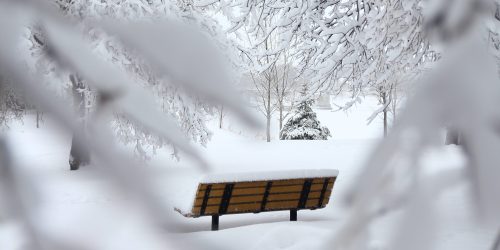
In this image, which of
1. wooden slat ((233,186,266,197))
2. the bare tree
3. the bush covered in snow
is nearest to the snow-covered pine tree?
the bush covered in snow

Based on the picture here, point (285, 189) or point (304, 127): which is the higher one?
point (285, 189)

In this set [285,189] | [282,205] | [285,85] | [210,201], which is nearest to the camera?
[210,201]

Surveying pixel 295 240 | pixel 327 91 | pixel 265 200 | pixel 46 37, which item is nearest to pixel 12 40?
pixel 46 37

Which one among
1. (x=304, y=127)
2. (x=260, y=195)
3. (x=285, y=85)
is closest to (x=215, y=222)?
(x=260, y=195)

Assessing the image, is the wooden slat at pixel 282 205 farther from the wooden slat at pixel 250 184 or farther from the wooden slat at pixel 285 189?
the wooden slat at pixel 250 184

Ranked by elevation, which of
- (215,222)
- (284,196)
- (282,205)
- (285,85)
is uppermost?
(285,85)

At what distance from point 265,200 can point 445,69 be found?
17.4ft

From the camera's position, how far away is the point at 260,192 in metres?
5.54

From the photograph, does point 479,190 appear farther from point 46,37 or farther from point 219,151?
point 219,151

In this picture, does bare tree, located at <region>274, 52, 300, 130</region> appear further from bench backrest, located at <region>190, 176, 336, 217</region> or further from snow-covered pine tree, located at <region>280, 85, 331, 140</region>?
bench backrest, located at <region>190, 176, 336, 217</region>

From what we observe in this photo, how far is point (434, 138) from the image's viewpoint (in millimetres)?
403

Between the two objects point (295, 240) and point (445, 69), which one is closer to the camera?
point (445, 69)

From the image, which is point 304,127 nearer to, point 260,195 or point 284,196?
point 284,196

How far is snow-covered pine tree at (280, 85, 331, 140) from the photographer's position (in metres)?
23.2
